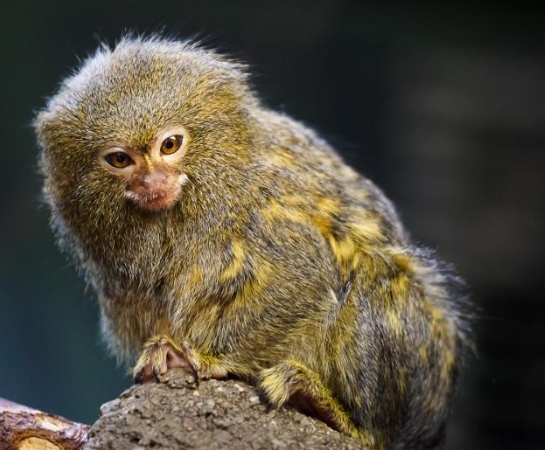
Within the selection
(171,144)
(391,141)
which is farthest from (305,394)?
(391,141)

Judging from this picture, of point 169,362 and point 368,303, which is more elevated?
point 368,303

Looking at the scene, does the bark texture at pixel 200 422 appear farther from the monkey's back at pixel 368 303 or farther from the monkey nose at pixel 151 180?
the monkey nose at pixel 151 180

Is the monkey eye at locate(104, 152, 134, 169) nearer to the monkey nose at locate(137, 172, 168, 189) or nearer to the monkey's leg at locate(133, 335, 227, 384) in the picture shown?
the monkey nose at locate(137, 172, 168, 189)

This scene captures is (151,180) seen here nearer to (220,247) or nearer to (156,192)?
(156,192)

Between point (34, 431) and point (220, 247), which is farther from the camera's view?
point (220, 247)

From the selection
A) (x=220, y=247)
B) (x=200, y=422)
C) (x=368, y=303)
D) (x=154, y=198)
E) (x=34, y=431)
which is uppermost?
(x=154, y=198)

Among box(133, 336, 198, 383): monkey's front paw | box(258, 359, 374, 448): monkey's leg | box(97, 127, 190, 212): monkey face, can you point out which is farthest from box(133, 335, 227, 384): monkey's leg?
box(97, 127, 190, 212): monkey face

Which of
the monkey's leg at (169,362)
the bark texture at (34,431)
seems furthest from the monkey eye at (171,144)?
the bark texture at (34,431)

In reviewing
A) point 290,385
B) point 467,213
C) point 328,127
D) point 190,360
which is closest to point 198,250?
point 190,360
